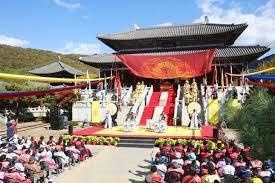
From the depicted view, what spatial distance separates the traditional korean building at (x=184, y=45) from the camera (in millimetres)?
42750

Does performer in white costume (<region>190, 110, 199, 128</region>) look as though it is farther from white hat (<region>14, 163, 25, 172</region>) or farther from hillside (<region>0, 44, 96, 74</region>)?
hillside (<region>0, 44, 96, 74</region>)

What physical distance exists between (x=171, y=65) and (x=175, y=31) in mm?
9759

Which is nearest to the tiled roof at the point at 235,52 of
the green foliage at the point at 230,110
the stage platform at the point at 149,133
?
the green foliage at the point at 230,110

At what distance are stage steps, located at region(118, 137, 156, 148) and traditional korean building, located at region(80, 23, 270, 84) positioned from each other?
16.4 metres

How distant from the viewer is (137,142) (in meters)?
27.6

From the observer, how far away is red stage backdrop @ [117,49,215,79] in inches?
1545

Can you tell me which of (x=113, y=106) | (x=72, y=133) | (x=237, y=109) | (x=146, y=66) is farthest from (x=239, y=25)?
(x=72, y=133)

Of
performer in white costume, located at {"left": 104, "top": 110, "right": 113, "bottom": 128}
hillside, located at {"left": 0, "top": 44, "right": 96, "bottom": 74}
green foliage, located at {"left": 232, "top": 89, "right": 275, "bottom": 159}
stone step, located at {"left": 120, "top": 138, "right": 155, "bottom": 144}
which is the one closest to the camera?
green foliage, located at {"left": 232, "top": 89, "right": 275, "bottom": 159}

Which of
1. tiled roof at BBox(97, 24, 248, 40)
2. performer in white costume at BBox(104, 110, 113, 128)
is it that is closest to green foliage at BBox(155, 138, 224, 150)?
performer in white costume at BBox(104, 110, 113, 128)

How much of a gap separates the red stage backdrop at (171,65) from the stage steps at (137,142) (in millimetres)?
12609

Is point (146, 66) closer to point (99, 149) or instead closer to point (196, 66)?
point (196, 66)

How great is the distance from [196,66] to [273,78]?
6.64m

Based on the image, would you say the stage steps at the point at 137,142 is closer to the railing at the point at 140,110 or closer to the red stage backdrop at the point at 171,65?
the railing at the point at 140,110

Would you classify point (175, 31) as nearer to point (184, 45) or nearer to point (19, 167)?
point (184, 45)
